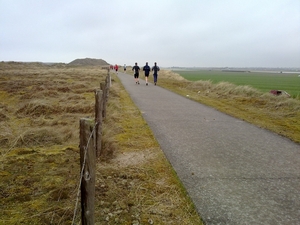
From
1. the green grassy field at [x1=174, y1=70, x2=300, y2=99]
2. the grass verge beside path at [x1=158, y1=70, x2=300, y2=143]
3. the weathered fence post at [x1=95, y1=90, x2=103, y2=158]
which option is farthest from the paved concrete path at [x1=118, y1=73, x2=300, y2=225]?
the green grassy field at [x1=174, y1=70, x2=300, y2=99]

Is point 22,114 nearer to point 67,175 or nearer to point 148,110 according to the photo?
point 148,110

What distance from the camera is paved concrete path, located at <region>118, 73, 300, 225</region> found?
11.2 ft

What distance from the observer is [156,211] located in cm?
340

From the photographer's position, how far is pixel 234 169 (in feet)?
15.7

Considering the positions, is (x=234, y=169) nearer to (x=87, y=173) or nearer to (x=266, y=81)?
(x=87, y=173)

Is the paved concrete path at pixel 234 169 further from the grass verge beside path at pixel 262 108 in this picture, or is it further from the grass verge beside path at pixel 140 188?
the grass verge beside path at pixel 262 108

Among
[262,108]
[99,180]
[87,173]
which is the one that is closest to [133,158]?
[99,180]

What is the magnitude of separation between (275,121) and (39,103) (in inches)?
369

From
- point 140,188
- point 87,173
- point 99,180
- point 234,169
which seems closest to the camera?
point 87,173

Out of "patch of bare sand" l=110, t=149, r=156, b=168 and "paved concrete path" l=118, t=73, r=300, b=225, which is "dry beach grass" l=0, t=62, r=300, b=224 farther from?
"paved concrete path" l=118, t=73, r=300, b=225

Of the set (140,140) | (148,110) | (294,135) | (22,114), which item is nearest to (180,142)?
(140,140)

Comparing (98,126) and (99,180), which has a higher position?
(98,126)

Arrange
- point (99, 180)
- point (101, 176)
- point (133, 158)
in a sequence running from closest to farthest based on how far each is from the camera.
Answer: point (99, 180)
point (101, 176)
point (133, 158)

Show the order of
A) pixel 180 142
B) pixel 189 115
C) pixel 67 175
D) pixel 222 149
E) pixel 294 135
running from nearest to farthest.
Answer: pixel 67 175 → pixel 222 149 → pixel 180 142 → pixel 294 135 → pixel 189 115
